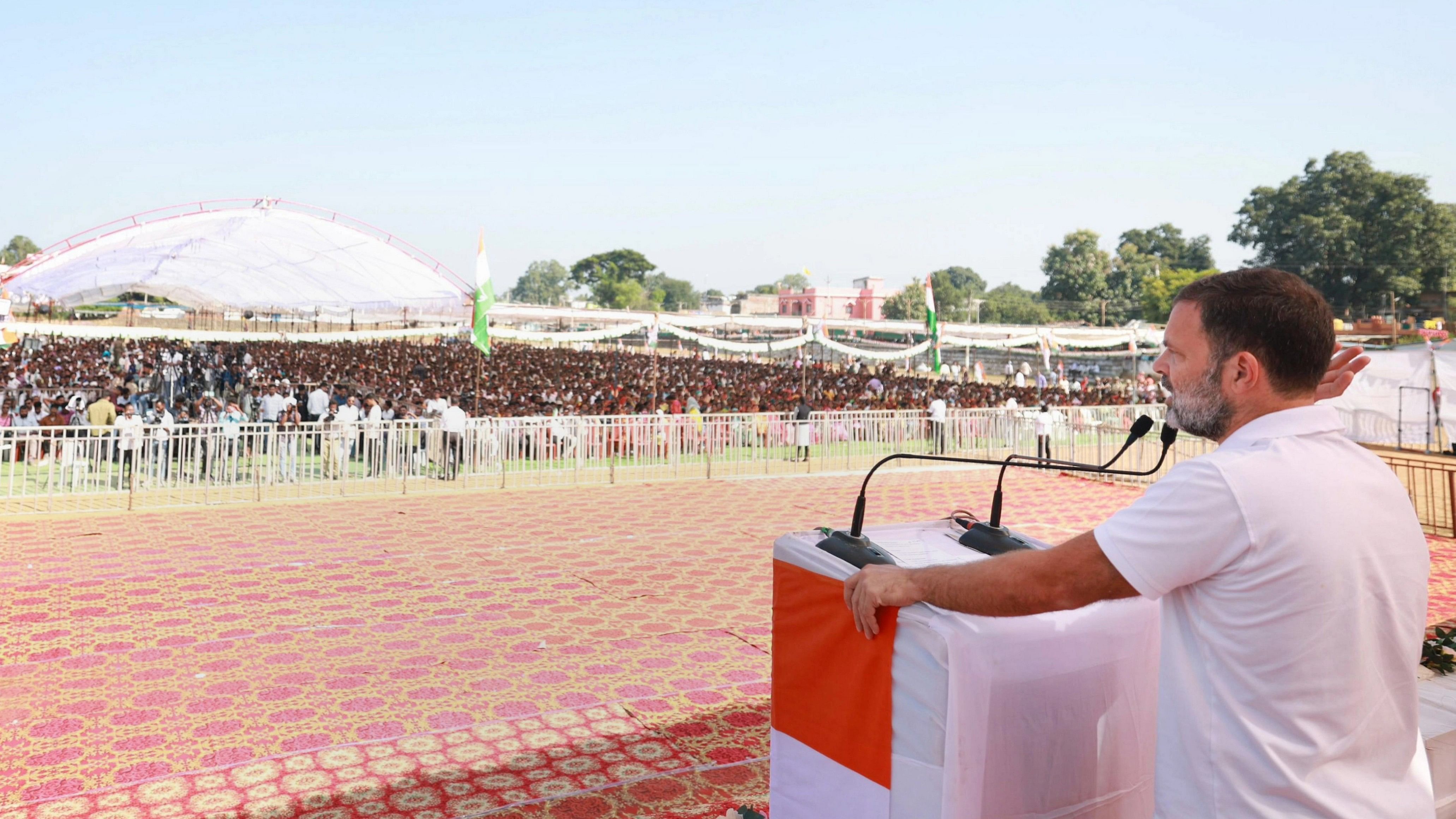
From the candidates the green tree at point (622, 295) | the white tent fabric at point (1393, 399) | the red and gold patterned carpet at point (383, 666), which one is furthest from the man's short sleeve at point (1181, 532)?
the green tree at point (622, 295)

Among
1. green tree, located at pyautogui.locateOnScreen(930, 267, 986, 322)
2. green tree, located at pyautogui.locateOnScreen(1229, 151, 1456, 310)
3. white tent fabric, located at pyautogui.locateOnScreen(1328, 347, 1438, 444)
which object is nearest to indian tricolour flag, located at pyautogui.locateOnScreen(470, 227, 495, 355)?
white tent fabric, located at pyautogui.locateOnScreen(1328, 347, 1438, 444)

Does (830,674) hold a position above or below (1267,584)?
below

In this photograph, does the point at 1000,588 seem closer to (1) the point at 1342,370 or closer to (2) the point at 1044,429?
(1) the point at 1342,370

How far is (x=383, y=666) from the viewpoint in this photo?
538 cm

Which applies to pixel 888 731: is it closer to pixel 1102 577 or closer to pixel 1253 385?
pixel 1102 577

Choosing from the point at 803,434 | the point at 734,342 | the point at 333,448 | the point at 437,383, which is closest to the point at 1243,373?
the point at 333,448

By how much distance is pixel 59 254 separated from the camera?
48.3ft

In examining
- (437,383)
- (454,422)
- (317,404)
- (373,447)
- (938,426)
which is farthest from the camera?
(437,383)

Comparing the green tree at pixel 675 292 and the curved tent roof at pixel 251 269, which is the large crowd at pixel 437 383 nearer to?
the curved tent roof at pixel 251 269

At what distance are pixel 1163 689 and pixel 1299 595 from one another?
10.7 inches

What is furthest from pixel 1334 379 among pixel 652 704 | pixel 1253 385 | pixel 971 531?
pixel 652 704

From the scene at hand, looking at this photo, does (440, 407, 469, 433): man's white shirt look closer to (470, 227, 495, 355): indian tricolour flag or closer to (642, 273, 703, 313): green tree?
(470, 227, 495, 355): indian tricolour flag

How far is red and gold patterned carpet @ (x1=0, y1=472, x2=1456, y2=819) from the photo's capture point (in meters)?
3.83

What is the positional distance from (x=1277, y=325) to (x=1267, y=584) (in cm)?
41
